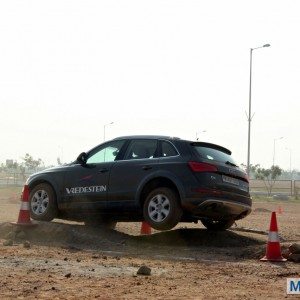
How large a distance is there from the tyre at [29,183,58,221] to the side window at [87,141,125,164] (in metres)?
1.02

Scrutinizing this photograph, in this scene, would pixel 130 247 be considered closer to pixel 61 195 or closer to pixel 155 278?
pixel 61 195

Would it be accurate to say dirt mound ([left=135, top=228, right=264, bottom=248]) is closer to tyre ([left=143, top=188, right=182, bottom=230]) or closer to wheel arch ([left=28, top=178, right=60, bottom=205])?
tyre ([left=143, top=188, right=182, bottom=230])

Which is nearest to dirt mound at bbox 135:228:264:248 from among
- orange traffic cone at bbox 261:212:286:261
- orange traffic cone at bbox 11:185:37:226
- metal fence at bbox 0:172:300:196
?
orange traffic cone at bbox 261:212:286:261

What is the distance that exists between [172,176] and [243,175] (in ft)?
5.20

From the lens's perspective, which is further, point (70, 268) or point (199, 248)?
point (199, 248)

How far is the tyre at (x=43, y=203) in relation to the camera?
11.5 m

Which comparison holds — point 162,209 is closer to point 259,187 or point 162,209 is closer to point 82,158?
point 82,158

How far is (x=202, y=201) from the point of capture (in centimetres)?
974

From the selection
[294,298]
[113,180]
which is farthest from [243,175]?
[294,298]

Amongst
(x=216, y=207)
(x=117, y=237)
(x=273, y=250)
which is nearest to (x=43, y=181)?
(x=117, y=237)

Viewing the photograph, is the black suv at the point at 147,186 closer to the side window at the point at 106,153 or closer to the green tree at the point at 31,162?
the side window at the point at 106,153

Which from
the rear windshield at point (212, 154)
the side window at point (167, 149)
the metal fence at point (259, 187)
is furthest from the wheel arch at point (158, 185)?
the metal fence at point (259, 187)

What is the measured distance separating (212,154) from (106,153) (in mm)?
2124

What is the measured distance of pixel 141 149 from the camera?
426 inches
